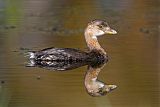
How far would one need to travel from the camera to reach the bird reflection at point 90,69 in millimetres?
6430

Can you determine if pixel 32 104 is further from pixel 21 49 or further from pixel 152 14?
pixel 152 14

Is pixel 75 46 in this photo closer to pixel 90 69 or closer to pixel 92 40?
pixel 92 40

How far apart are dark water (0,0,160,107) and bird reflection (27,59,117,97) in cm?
6

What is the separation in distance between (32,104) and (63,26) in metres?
4.87

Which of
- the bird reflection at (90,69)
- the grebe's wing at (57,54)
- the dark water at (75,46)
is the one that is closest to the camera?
the dark water at (75,46)

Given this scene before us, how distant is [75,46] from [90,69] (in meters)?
1.32

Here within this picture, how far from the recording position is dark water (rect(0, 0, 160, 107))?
6.02 meters

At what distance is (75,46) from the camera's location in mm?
8602

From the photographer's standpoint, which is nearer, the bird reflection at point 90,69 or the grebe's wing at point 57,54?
the bird reflection at point 90,69

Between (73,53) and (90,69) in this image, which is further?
(73,53)

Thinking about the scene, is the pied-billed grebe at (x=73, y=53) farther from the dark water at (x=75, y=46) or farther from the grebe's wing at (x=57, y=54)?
the dark water at (x=75, y=46)

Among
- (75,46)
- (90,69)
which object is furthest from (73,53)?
(75,46)

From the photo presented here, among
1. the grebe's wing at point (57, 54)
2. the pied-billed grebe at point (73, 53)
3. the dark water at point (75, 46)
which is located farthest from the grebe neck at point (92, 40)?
the grebe's wing at point (57, 54)

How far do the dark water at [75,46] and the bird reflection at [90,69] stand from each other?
61mm
